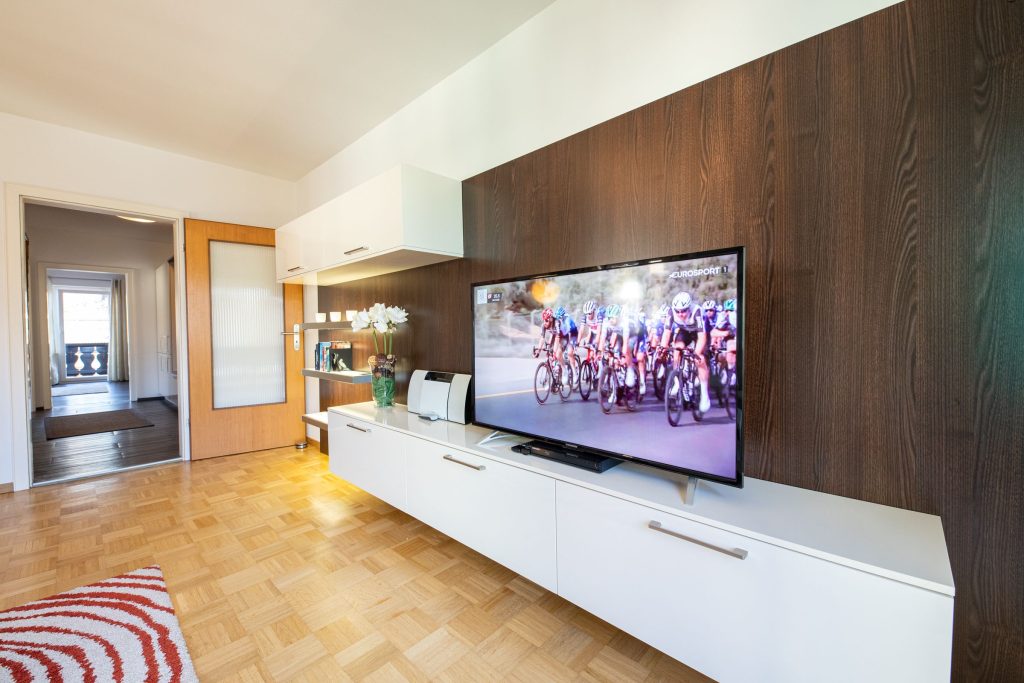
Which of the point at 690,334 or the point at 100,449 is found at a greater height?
the point at 690,334

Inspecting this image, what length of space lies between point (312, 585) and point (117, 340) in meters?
10.3

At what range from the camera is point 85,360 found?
9.74m

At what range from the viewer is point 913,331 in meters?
1.19

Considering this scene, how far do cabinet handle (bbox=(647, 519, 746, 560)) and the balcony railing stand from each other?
13.3m

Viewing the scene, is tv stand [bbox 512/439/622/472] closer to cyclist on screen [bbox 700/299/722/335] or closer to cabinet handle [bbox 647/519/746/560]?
cabinet handle [bbox 647/519/746/560]

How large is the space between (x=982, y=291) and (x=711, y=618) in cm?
115

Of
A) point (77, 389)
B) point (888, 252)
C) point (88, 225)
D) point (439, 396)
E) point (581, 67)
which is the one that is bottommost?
point (77, 389)

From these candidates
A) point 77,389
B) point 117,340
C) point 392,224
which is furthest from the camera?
point 117,340

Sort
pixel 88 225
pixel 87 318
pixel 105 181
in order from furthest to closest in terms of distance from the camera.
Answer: pixel 87 318, pixel 88 225, pixel 105 181

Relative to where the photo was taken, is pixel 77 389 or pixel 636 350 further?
pixel 77 389

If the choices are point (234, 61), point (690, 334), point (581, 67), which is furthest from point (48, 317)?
point (690, 334)

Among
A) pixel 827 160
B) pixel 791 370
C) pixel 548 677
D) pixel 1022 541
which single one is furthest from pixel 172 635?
pixel 827 160

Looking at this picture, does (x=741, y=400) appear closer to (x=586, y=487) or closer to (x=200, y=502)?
(x=586, y=487)

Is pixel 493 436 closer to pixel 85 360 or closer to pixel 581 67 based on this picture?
pixel 581 67
